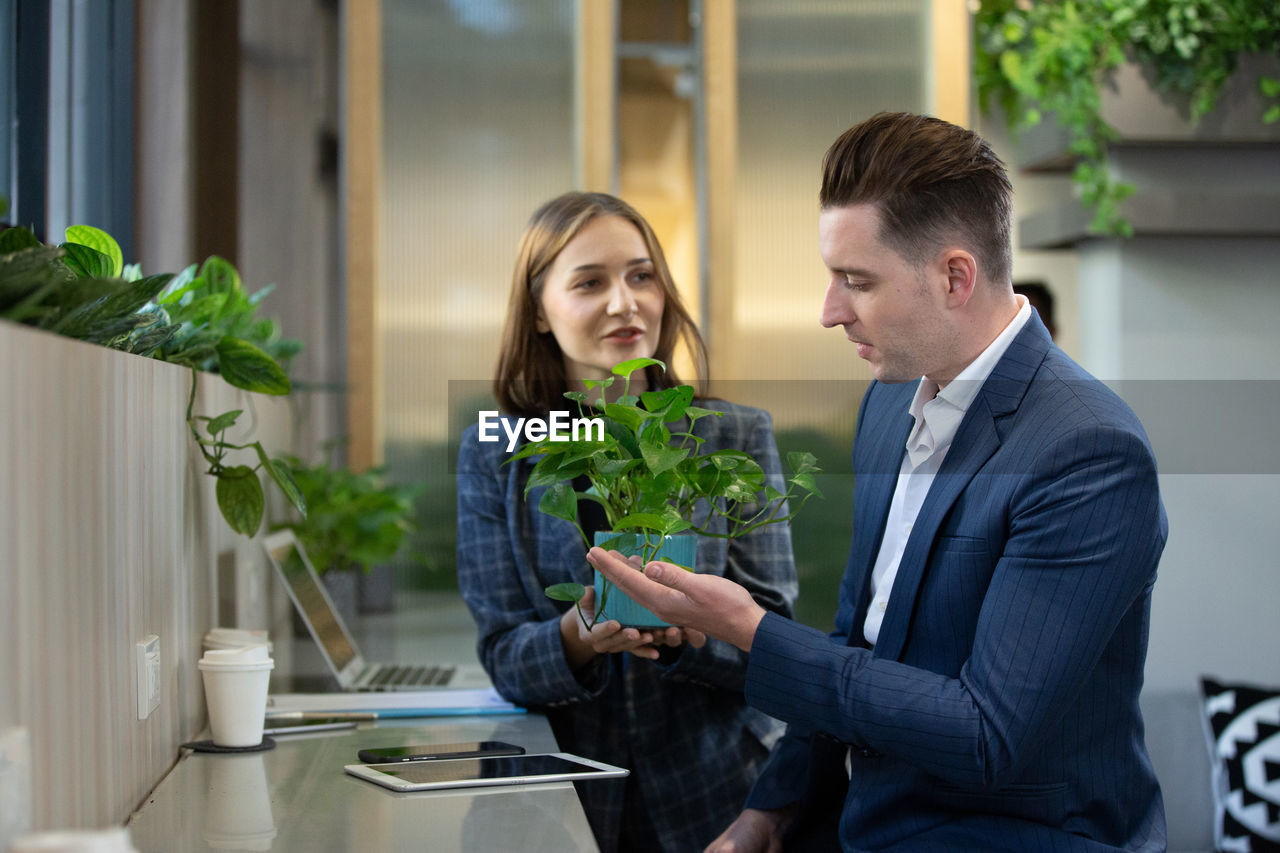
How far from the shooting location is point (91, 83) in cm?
238

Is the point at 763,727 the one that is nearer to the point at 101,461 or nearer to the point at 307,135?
the point at 101,461

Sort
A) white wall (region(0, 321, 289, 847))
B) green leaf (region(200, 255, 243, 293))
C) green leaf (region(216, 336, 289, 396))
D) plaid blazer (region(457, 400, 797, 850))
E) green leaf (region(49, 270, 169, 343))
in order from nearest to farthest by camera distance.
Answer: white wall (region(0, 321, 289, 847)), green leaf (region(49, 270, 169, 343)), green leaf (region(216, 336, 289, 396)), plaid blazer (region(457, 400, 797, 850)), green leaf (region(200, 255, 243, 293))

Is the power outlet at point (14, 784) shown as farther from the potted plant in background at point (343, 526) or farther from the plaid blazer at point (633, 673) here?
the potted plant in background at point (343, 526)

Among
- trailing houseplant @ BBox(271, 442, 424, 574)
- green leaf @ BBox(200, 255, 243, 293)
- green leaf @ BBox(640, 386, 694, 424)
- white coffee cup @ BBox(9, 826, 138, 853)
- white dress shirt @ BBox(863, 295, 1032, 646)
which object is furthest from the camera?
trailing houseplant @ BBox(271, 442, 424, 574)

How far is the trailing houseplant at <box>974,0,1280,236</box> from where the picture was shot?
8.96 ft

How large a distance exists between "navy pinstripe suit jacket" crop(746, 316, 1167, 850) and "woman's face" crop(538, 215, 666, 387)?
0.58 m

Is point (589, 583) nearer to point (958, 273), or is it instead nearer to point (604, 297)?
point (604, 297)

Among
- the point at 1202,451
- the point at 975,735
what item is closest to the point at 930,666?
the point at 975,735

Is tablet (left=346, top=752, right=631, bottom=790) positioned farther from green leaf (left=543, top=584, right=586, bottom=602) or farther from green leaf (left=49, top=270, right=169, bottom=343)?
green leaf (left=49, top=270, right=169, bottom=343)

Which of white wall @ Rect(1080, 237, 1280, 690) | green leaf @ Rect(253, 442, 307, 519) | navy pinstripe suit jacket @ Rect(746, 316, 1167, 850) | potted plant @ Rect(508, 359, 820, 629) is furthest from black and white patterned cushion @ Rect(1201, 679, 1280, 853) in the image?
green leaf @ Rect(253, 442, 307, 519)

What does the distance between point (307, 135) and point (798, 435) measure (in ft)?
9.33

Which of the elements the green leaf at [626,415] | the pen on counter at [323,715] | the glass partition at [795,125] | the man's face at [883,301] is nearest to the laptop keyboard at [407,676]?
the pen on counter at [323,715]

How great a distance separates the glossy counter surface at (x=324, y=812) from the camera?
1.07m

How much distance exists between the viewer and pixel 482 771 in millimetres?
1312
